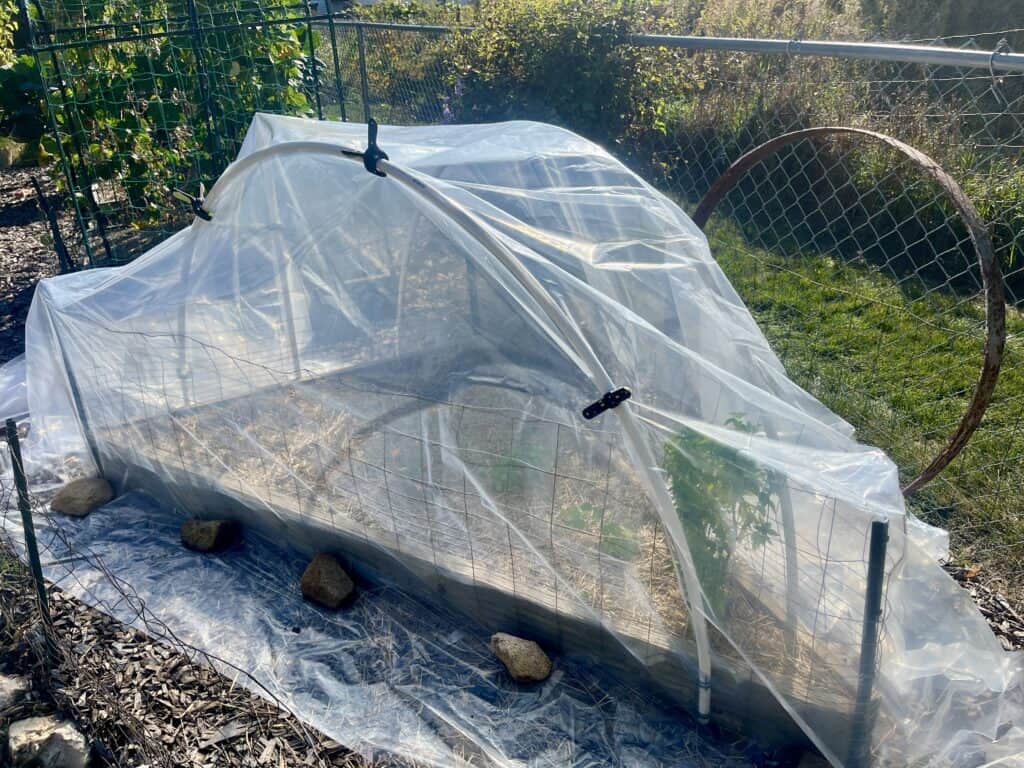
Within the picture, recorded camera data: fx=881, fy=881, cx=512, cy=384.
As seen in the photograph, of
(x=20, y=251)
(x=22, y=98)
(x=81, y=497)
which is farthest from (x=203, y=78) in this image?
(x=81, y=497)

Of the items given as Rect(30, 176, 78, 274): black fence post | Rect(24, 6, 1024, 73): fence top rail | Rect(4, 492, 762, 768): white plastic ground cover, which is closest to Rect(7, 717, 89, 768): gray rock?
Rect(4, 492, 762, 768): white plastic ground cover

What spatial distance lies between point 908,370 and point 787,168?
2.02 meters

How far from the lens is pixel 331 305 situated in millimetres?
3160

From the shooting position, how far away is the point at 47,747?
257 centimetres

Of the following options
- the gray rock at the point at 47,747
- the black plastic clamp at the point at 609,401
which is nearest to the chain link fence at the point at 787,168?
the black plastic clamp at the point at 609,401

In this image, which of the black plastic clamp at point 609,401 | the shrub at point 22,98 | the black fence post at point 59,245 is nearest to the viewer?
the black plastic clamp at point 609,401

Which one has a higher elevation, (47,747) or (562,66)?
(562,66)

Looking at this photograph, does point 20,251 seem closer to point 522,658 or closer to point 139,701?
point 139,701

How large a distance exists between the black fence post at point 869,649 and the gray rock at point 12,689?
8.26 ft

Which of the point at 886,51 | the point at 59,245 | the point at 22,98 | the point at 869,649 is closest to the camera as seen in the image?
the point at 869,649

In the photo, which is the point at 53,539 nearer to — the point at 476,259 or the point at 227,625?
the point at 227,625

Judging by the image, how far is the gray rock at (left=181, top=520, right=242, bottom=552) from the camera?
3475mm

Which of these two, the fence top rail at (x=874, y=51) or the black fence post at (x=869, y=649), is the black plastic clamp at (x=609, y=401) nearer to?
the black fence post at (x=869, y=649)

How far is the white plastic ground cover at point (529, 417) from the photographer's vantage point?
2.44 m
